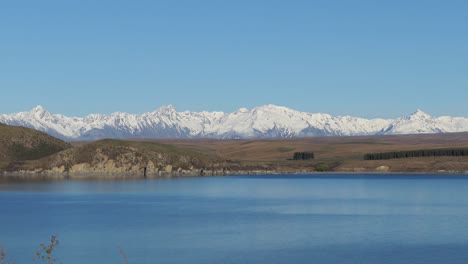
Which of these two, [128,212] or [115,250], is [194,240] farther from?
[128,212]

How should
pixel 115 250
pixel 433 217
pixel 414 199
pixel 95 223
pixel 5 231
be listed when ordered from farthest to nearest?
1. pixel 414 199
2. pixel 433 217
3. pixel 95 223
4. pixel 5 231
5. pixel 115 250

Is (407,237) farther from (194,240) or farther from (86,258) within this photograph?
(86,258)

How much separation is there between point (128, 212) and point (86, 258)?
4179cm

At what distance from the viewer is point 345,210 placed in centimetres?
10581

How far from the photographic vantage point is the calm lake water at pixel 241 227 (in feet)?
207

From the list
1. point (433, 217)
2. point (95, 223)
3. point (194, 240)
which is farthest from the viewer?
point (433, 217)

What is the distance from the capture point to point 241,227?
83.8 metres

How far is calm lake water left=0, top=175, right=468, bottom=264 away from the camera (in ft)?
207

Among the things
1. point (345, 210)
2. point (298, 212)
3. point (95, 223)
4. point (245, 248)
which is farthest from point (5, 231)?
point (345, 210)

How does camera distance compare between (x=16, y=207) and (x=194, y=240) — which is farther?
(x=16, y=207)

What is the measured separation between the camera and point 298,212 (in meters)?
103

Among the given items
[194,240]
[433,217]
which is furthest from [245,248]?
[433,217]

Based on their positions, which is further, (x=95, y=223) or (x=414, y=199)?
(x=414, y=199)

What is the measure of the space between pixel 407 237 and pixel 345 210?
106ft
